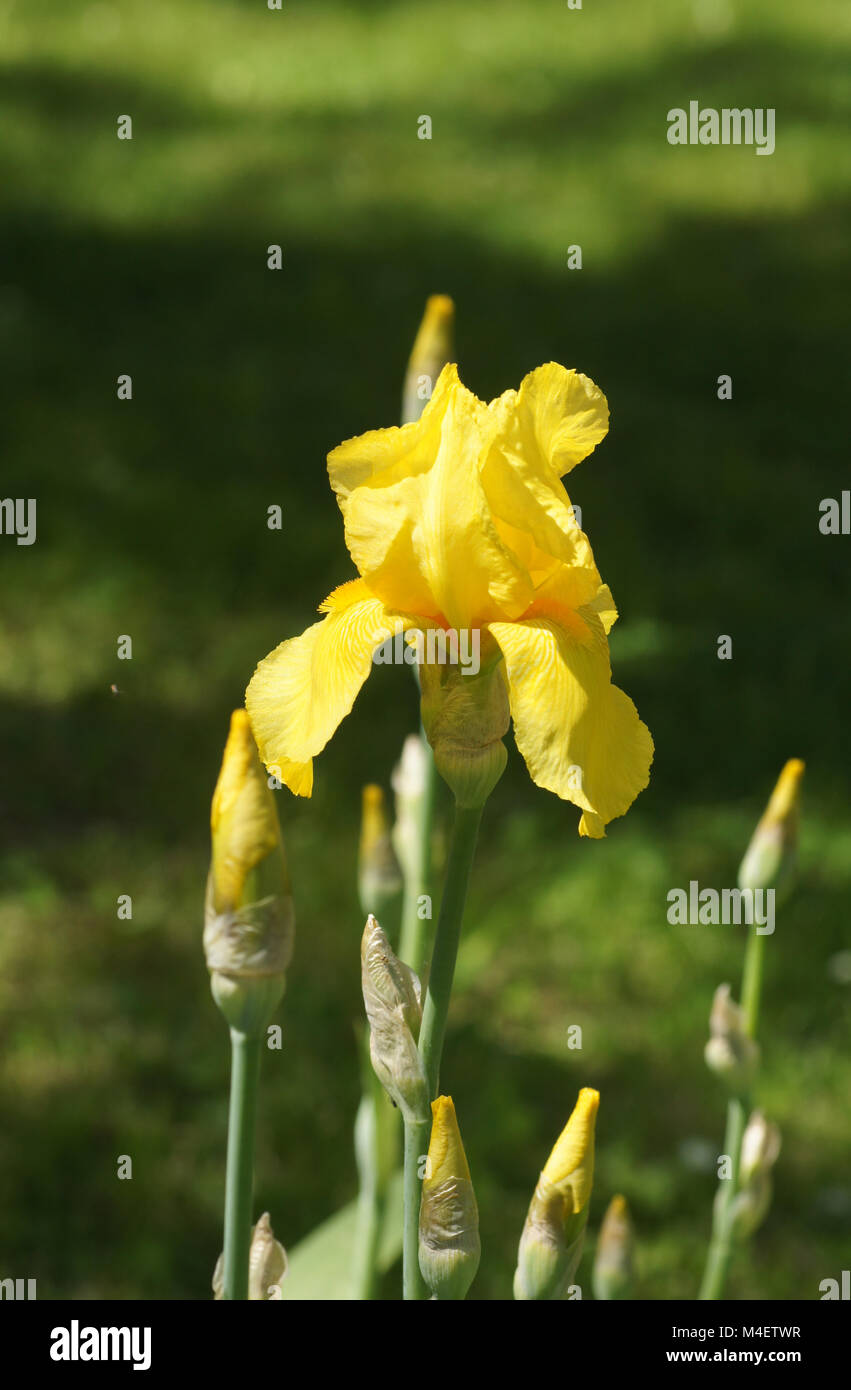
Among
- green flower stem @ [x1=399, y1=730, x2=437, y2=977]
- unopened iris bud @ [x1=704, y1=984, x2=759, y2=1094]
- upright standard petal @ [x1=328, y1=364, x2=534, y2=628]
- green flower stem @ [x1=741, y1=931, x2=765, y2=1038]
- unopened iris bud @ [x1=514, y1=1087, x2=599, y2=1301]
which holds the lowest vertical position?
unopened iris bud @ [x1=514, y1=1087, x2=599, y2=1301]

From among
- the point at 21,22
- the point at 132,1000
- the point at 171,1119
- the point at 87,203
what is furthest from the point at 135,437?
the point at 21,22

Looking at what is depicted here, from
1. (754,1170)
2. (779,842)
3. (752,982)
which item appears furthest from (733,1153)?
(779,842)

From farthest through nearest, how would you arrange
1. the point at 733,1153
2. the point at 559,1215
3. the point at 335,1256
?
the point at 335,1256 < the point at 733,1153 < the point at 559,1215

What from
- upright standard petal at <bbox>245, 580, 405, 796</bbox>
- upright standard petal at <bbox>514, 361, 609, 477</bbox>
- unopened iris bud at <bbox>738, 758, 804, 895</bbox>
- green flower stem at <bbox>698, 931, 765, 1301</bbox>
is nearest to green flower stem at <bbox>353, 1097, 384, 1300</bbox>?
green flower stem at <bbox>698, 931, 765, 1301</bbox>

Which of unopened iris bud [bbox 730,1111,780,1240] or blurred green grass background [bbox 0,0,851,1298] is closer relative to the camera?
unopened iris bud [bbox 730,1111,780,1240]

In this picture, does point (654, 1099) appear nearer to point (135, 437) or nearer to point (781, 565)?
point (781, 565)

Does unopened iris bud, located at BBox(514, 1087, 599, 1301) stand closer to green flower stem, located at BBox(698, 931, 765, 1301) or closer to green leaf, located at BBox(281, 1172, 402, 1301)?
green flower stem, located at BBox(698, 931, 765, 1301)

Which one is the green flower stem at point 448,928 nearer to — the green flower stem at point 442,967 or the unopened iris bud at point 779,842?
the green flower stem at point 442,967

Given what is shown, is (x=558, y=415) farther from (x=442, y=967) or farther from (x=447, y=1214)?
(x=447, y=1214)
